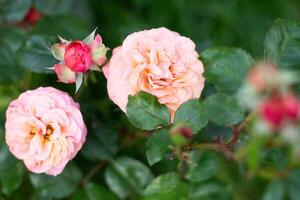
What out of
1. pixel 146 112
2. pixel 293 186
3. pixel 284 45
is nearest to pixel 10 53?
pixel 146 112

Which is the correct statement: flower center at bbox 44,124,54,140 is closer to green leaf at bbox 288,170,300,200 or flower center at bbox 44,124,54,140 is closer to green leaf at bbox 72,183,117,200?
green leaf at bbox 72,183,117,200

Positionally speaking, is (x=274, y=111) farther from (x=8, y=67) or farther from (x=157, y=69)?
(x=8, y=67)

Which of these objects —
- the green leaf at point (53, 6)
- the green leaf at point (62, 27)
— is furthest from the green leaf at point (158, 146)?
the green leaf at point (53, 6)

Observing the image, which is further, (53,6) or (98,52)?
(53,6)

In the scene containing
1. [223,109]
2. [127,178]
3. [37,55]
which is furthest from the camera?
[127,178]

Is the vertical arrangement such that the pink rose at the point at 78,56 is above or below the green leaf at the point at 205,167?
above

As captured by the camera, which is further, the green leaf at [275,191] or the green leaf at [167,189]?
the green leaf at [167,189]

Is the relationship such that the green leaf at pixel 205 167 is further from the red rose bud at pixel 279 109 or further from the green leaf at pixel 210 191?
the red rose bud at pixel 279 109
